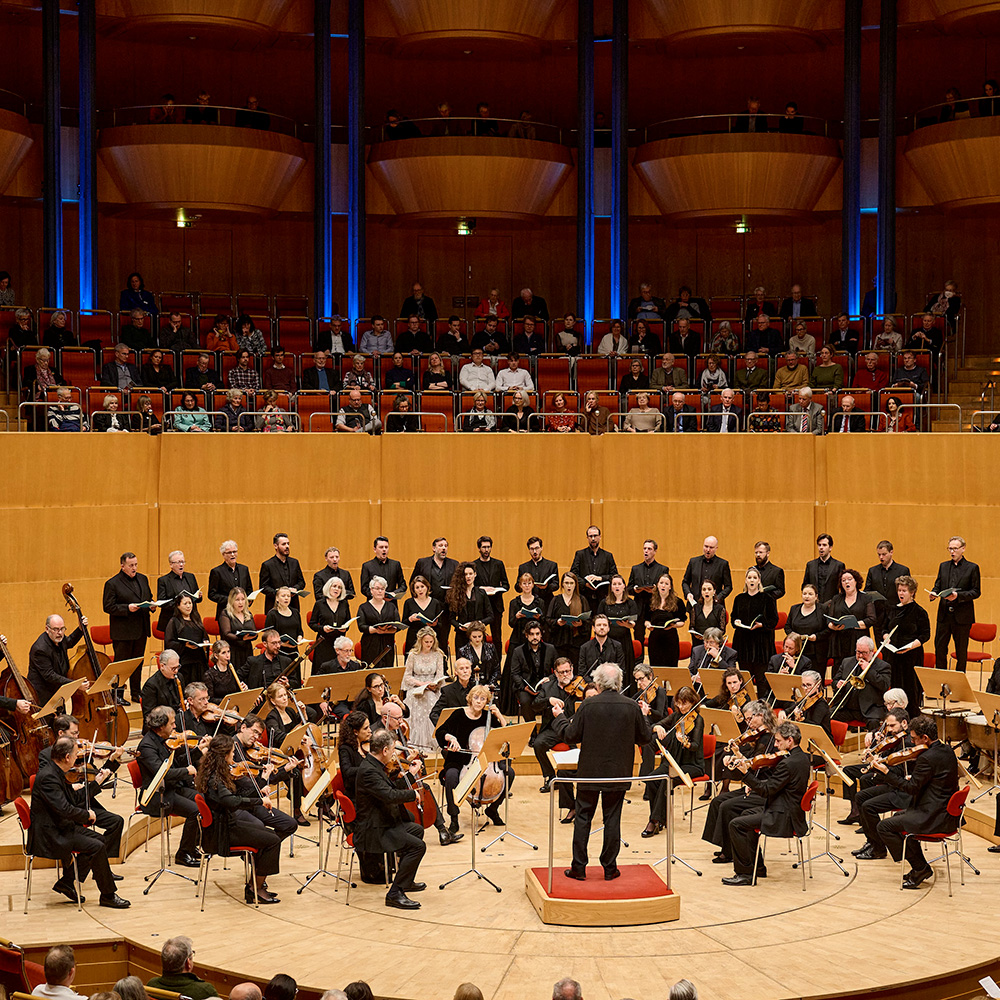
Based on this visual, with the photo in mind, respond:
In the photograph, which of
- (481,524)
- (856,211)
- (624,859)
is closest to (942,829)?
(624,859)

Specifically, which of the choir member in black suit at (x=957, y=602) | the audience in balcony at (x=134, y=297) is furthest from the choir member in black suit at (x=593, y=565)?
the audience in balcony at (x=134, y=297)

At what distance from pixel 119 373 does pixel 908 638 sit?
28.4 ft

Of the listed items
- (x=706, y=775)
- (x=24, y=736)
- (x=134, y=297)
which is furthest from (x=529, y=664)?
(x=134, y=297)

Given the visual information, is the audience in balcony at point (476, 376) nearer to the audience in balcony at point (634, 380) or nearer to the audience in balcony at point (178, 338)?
the audience in balcony at point (634, 380)

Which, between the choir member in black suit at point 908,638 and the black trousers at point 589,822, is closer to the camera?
the black trousers at point 589,822

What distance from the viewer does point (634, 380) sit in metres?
16.1

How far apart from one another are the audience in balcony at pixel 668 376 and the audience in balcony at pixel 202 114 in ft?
24.4

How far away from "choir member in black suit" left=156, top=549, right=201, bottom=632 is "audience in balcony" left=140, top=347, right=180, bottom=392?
134 inches

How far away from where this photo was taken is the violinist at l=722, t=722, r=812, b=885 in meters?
8.99

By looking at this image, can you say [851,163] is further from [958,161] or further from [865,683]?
[865,683]

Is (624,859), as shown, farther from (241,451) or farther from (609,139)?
(609,139)

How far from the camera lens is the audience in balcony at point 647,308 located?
727 inches


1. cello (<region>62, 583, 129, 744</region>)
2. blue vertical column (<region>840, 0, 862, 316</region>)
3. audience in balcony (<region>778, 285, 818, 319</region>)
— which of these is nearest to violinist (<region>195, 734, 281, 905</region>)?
cello (<region>62, 583, 129, 744</region>)

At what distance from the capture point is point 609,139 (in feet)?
68.0
